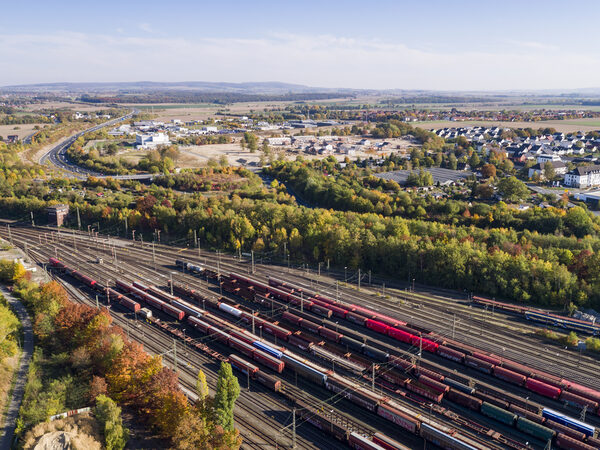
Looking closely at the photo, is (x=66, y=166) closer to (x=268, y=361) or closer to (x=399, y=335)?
(x=268, y=361)

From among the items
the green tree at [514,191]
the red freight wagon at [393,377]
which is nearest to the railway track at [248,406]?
the red freight wagon at [393,377]

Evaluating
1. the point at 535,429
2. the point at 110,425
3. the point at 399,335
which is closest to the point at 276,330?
the point at 399,335

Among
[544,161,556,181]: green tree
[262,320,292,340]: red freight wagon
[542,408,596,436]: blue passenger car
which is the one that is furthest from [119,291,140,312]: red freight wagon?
[544,161,556,181]: green tree

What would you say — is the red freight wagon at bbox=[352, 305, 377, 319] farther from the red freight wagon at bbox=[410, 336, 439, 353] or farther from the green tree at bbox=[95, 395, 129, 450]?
the green tree at bbox=[95, 395, 129, 450]

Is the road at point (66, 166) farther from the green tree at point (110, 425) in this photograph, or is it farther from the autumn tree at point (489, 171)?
the green tree at point (110, 425)

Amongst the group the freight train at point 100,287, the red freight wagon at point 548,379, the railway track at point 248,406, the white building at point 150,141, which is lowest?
the railway track at point 248,406

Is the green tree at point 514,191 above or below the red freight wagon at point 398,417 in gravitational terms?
above
